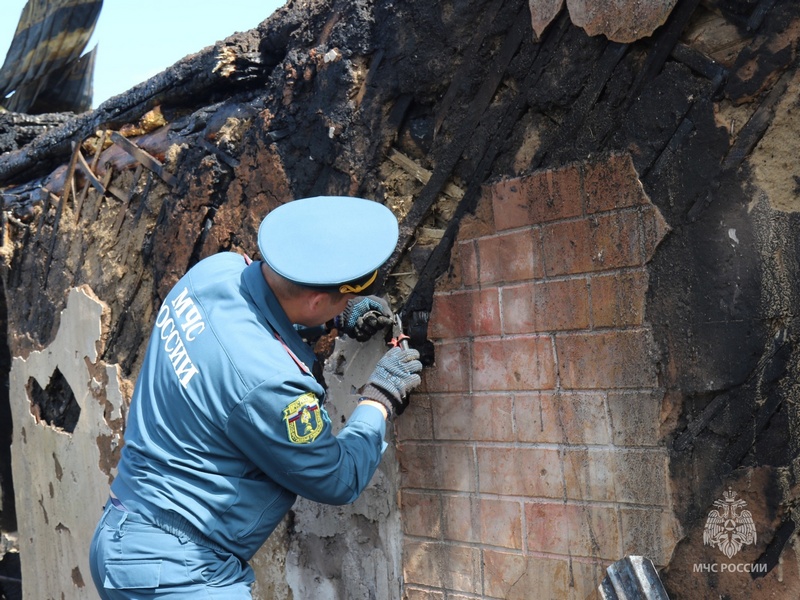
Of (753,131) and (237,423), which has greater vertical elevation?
(753,131)

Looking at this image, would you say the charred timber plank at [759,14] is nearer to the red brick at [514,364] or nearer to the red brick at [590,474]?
the red brick at [514,364]

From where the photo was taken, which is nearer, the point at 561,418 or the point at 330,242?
the point at 330,242

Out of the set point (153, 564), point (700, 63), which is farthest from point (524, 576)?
point (700, 63)

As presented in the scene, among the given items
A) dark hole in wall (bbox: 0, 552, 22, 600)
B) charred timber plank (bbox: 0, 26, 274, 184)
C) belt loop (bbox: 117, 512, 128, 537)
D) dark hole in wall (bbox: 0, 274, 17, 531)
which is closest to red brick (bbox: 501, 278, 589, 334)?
belt loop (bbox: 117, 512, 128, 537)

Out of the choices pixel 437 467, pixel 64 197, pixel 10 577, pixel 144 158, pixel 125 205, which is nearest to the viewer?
pixel 437 467

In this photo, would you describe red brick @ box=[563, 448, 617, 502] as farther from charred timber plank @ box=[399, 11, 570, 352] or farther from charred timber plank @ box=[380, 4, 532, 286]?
charred timber plank @ box=[380, 4, 532, 286]

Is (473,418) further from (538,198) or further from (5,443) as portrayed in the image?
(5,443)

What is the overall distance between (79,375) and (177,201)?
1230 mm

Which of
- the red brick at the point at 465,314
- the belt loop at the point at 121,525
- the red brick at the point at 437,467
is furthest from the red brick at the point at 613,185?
the belt loop at the point at 121,525

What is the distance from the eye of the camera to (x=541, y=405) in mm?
2139

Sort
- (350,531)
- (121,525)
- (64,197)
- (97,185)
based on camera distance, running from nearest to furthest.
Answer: (121,525) → (350,531) → (97,185) → (64,197)

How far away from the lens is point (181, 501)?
6.10 feet

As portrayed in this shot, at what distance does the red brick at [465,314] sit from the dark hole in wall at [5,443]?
400 centimetres

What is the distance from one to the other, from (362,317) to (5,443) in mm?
4202
